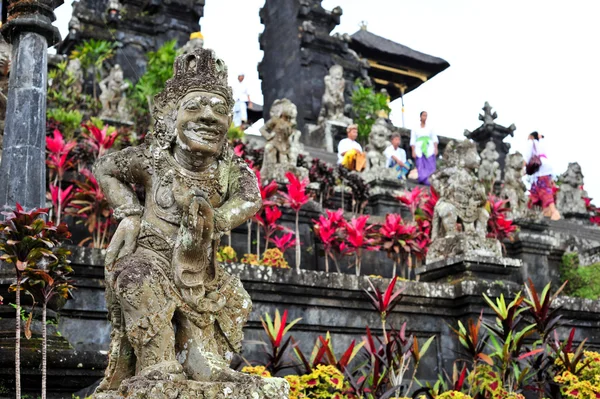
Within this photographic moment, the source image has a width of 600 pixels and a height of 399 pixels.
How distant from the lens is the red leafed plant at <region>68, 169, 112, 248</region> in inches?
291

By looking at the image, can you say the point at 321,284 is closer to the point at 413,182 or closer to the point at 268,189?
the point at 268,189

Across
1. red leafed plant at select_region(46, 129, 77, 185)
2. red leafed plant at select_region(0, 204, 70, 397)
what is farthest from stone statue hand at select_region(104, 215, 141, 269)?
red leafed plant at select_region(46, 129, 77, 185)

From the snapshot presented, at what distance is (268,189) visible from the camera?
7.88 metres

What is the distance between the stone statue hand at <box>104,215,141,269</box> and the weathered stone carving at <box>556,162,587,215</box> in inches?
552

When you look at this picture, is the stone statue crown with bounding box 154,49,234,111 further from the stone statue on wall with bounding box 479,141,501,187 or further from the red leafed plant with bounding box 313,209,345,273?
the stone statue on wall with bounding box 479,141,501,187

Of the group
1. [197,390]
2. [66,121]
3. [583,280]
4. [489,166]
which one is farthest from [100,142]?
[489,166]

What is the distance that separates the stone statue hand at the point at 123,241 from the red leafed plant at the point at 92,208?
3842 millimetres

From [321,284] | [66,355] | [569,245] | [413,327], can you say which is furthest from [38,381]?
[569,245]

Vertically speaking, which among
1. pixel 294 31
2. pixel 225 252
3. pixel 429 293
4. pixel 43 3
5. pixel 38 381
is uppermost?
pixel 294 31

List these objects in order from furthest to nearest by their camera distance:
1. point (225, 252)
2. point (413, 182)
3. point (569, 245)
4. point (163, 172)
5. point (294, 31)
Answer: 1. point (294, 31)
2. point (413, 182)
3. point (569, 245)
4. point (225, 252)
5. point (163, 172)

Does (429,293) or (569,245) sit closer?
(429,293)

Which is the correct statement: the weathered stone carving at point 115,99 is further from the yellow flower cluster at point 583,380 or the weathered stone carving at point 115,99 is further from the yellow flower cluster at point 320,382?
the yellow flower cluster at point 583,380

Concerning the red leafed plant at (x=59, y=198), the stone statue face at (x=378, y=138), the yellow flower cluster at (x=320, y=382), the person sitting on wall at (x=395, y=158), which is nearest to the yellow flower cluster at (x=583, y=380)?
the yellow flower cluster at (x=320, y=382)

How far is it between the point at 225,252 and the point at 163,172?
397 cm
